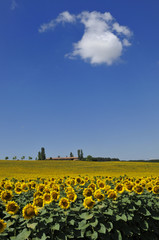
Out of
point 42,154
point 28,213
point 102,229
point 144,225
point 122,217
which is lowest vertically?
point 144,225

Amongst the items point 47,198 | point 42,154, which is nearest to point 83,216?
point 47,198

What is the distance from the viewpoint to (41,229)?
589 cm

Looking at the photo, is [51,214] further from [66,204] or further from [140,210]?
[140,210]

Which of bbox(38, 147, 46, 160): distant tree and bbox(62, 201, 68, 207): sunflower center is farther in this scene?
bbox(38, 147, 46, 160): distant tree

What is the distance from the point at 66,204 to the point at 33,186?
3737 mm

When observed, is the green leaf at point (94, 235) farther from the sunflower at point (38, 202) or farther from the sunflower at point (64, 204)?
the sunflower at point (38, 202)

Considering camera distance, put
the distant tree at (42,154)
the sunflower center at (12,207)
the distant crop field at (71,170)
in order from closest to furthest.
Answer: the sunflower center at (12,207)
the distant crop field at (71,170)
the distant tree at (42,154)

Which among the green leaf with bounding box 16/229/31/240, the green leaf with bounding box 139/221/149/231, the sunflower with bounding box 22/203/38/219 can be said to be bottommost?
the green leaf with bounding box 139/221/149/231

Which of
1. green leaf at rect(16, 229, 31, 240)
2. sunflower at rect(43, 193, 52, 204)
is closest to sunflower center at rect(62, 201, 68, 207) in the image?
sunflower at rect(43, 193, 52, 204)

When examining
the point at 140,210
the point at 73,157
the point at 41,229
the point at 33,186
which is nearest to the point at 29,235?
the point at 41,229

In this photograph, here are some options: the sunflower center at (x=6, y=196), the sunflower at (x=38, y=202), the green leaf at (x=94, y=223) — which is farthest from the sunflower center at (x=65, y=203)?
the sunflower center at (x=6, y=196)

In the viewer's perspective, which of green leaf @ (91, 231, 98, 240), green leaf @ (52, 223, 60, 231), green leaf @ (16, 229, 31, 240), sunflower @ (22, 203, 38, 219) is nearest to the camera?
green leaf @ (16, 229, 31, 240)

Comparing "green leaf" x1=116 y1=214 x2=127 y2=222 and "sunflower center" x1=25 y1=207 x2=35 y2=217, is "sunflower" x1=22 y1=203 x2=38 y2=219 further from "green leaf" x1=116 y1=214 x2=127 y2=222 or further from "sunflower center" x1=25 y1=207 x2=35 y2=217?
"green leaf" x1=116 y1=214 x2=127 y2=222

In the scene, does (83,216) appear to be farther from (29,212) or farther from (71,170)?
(71,170)
